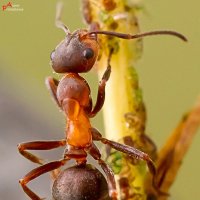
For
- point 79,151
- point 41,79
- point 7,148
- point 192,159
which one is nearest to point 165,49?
point 192,159

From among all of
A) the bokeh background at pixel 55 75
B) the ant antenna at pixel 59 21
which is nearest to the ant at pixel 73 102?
the ant antenna at pixel 59 21

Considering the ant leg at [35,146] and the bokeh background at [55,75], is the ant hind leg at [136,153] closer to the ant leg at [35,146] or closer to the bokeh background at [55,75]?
the ant leg at [35,146]

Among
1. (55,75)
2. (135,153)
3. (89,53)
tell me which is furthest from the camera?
(55,75)

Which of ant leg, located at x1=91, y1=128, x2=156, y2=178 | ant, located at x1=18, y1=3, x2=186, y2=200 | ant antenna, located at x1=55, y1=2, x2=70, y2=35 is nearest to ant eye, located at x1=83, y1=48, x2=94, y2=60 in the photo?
Result: ant, located at x1=18, y1=3, x2=186, y2=200

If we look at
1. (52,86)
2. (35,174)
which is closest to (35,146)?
(35,174)

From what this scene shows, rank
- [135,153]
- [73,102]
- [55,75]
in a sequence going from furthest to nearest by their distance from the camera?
[55,75]
[73,102]
[135,153]

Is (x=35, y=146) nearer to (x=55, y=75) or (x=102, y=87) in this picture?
(x=102, y=87)

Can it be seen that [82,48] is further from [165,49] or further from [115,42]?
[165,49]
